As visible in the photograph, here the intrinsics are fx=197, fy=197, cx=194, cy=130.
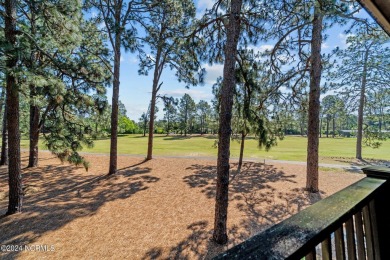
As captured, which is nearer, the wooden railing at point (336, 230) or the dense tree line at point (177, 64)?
the wooden railing at point (336, 230)

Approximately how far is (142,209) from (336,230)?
17.8ft

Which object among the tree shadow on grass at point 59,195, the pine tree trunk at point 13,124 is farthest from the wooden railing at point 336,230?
the pine tree trunk at point 13,124

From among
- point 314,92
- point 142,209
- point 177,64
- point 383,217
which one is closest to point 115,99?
point 177,64

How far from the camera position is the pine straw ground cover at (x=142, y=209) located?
12.7 feet

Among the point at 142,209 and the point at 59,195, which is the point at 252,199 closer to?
the point at 142,209

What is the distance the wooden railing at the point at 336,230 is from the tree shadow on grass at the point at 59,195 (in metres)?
4.78

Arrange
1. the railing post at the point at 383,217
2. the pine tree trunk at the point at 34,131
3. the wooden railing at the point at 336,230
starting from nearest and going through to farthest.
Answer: the wooden railing at the point at 336,230 → the railing post at the point at 383,217 → the pine tree trunk at the point at 34,131

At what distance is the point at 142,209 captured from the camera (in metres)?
5.58

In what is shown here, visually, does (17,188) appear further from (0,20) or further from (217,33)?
(217,33)

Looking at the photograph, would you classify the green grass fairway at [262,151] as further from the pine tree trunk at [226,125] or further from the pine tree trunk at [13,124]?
the pine tree trunk at [13,124]

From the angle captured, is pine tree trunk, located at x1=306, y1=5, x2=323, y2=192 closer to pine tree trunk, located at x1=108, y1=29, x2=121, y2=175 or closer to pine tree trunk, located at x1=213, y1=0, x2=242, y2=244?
pine tree trunk, located at x1=213, y1=0, x2=242, y2=244

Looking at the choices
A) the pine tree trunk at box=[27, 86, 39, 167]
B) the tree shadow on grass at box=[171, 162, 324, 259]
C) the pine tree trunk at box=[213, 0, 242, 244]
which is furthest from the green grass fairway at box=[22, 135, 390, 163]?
the pine tree trunk at box=[213, 0, 242, 244]

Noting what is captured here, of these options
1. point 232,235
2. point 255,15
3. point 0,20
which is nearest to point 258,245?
point 232,235

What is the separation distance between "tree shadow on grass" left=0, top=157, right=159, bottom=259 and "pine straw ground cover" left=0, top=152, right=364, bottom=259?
19mm
